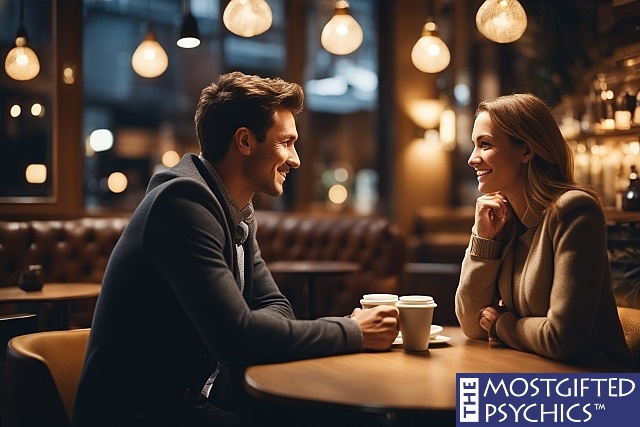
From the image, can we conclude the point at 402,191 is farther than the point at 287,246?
Yes

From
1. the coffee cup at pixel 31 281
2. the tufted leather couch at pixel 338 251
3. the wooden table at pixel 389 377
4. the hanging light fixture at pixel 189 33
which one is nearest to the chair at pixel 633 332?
the wooden table at pixel 389 377

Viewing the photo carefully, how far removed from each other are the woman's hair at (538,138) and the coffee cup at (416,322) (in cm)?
51

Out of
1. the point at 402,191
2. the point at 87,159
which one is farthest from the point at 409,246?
the point at 87,159

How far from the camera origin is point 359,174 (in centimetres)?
1188

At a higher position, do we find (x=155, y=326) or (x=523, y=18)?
(x=523, y=18)

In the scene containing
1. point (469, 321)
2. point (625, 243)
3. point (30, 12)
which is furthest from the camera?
point (30, 12)

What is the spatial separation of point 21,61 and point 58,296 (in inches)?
55.8

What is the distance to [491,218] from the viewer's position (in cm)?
216

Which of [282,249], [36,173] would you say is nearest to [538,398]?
[282,249]

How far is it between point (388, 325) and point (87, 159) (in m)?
4.74

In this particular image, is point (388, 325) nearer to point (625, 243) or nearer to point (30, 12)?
point (625, 243)

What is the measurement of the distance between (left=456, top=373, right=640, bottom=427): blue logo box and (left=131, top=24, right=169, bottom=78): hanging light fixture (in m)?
3.25

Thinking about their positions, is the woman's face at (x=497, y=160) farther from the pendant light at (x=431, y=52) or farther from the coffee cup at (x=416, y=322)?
the pendant light at (x=431, y=52)

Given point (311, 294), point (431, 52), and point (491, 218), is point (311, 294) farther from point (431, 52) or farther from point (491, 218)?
point (491, 218)
